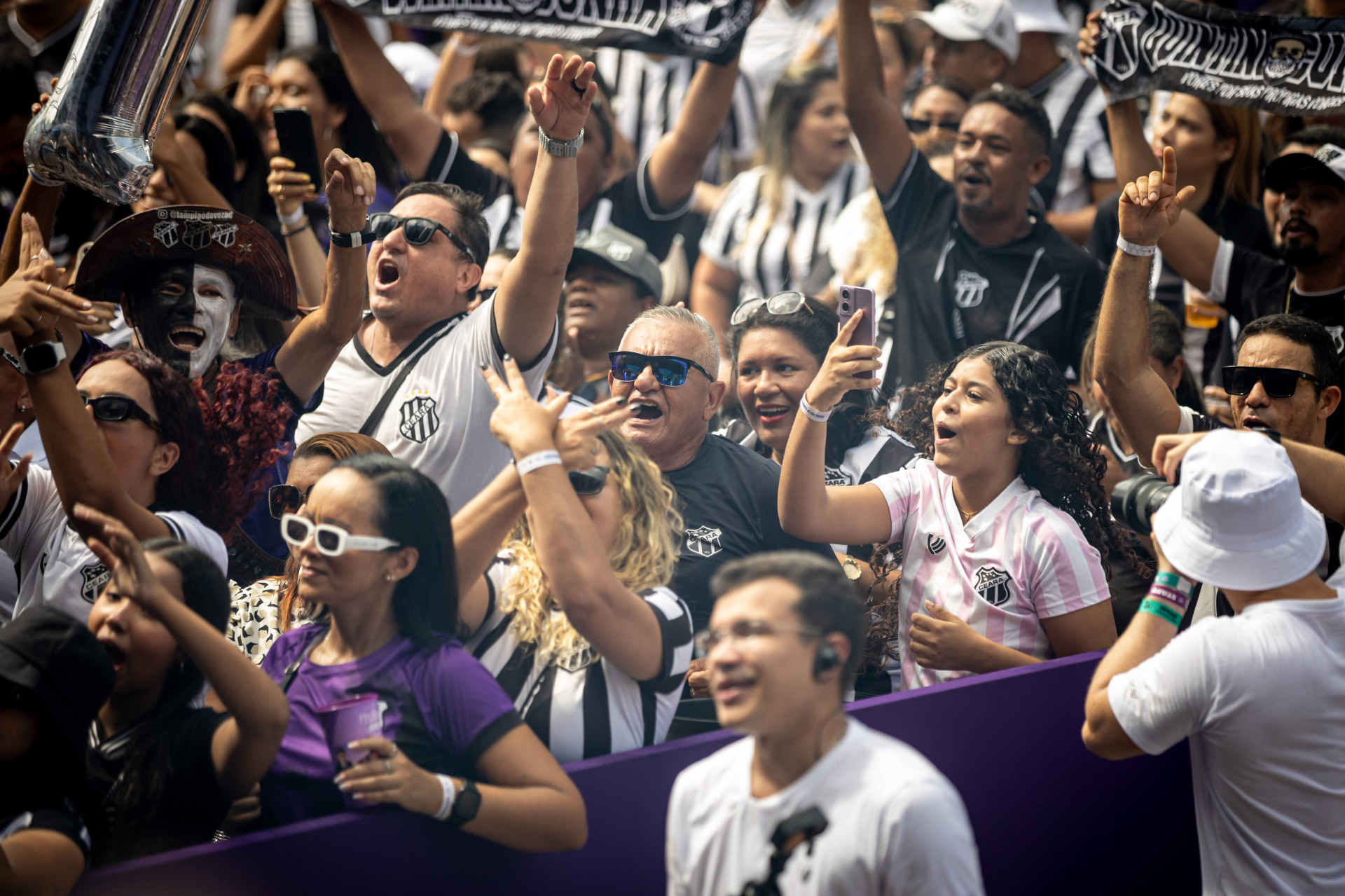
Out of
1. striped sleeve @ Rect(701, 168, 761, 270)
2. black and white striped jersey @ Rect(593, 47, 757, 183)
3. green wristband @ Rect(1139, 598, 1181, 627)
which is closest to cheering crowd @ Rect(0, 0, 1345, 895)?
green wristband @ Rect(1139, 598, 1181, 627)

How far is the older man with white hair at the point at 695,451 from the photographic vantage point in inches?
130

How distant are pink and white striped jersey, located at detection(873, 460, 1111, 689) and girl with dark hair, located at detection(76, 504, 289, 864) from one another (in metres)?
1.60

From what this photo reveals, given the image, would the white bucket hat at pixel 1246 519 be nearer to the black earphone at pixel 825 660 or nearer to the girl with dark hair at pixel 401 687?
the black earphone at pixel 825 660

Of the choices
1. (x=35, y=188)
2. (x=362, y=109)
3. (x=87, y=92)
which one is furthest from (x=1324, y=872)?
(x=362, y=109)

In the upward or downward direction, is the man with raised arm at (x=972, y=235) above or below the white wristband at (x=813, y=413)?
above

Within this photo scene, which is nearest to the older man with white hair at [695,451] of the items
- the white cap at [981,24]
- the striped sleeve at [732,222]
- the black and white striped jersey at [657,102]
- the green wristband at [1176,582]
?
the green wristband at [1176,582]

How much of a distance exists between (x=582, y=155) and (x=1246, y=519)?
332 centimetres

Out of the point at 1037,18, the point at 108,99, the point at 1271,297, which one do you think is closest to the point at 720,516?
the point at 108,99

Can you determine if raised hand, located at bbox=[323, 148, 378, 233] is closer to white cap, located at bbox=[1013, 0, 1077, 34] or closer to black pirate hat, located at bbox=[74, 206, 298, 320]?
black pirate hat, located at bbox=[74, 206, 298, 320]

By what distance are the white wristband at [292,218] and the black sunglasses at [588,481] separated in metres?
1.71

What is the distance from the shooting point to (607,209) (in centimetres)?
505

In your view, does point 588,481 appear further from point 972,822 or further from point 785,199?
point 785,199

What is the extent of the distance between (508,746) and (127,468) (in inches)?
49.1

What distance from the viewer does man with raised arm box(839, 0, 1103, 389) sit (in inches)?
168
